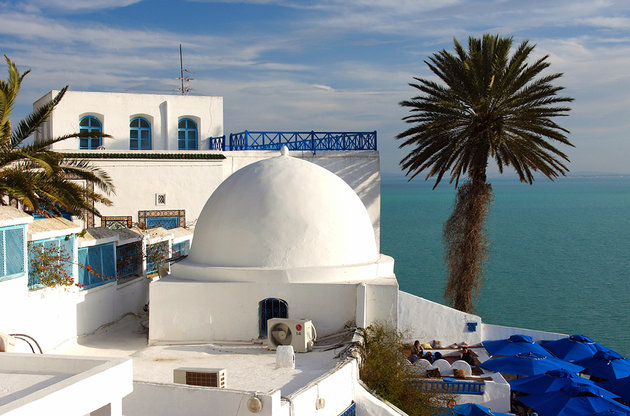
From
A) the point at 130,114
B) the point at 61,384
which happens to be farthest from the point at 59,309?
the point at 130,114

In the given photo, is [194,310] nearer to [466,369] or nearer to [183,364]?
[183,364]

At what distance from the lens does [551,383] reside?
17.2 meters

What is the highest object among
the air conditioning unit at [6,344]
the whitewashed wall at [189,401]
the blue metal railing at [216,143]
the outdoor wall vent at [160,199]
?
the blue metal railing at [216,143]

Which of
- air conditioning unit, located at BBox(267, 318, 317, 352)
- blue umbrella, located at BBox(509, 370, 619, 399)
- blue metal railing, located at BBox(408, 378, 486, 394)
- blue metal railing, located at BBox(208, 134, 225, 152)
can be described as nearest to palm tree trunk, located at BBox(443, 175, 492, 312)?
blue umbrella, located at BBox(509, 370, 619, 399)

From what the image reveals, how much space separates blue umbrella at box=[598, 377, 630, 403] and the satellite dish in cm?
925

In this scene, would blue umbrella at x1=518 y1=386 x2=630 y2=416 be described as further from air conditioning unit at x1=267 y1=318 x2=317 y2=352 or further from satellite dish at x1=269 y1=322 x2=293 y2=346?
satellite dish at x1=269 y1=322 x2=293 y2=346

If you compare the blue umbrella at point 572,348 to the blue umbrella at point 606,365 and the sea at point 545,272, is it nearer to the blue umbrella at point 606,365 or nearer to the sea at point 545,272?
the blue umbrella at point 606,365

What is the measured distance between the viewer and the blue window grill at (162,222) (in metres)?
25.1

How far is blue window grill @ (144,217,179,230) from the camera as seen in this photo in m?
25.1

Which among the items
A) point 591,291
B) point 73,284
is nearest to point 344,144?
point 73,284

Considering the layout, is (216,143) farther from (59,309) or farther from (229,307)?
(59,309)

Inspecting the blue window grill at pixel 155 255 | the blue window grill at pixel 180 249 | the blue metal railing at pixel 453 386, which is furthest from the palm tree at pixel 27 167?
the blue metal railing at pixel 453 386

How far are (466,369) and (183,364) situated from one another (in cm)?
720

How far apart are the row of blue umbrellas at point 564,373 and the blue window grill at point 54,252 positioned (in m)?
10.7
